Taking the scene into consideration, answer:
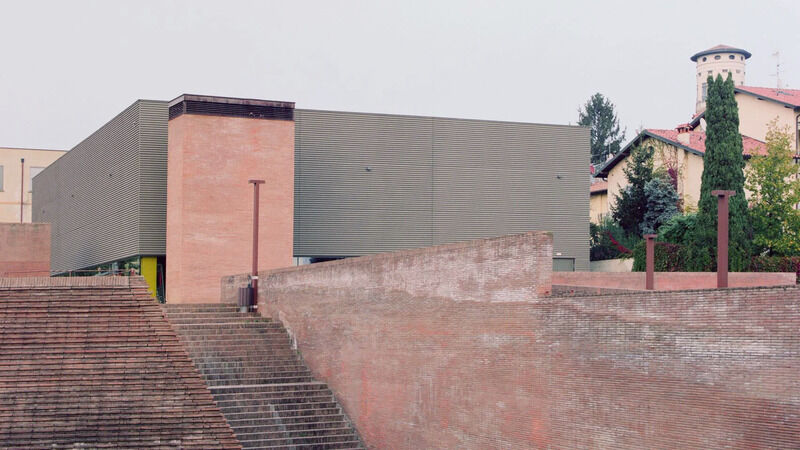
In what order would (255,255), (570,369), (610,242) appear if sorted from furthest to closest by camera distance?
(610,242)
(255,255)
(570,369)

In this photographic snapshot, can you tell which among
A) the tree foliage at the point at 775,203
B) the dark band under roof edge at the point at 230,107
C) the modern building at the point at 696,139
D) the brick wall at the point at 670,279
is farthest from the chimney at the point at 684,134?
the dark band under roof edge at the point at 230,107

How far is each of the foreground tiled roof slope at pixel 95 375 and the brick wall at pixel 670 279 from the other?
11.3m

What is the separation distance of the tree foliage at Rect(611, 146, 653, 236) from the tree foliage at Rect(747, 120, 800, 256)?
587 cm

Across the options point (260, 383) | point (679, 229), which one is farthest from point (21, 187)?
point (260, 383)

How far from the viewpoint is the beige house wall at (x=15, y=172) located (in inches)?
2355

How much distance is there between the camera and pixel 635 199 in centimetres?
4091

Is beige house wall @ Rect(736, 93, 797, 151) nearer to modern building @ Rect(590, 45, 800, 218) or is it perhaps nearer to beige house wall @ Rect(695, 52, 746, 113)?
modern building @ Rect(590, 45, 800, 218)

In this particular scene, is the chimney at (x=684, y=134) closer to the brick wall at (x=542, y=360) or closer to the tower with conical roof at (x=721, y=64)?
the brick wall at (x=542, y=360)

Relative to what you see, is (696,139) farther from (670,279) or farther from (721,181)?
(670,279)

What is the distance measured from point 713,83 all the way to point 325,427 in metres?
17.2

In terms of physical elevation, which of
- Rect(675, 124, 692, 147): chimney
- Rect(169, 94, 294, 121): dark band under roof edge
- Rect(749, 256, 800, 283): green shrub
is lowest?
Rect(749, 256, 800, 283): green shrub

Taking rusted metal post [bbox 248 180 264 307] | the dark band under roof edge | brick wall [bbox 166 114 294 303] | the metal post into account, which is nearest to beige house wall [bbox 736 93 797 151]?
the dark band under roof edge

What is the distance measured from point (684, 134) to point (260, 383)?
1045 inches

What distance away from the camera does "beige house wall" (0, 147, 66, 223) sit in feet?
196
